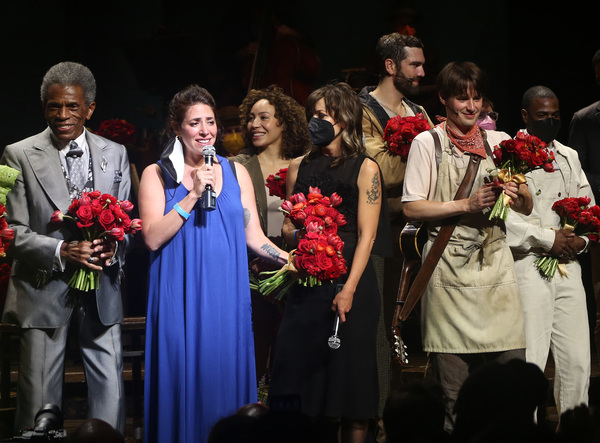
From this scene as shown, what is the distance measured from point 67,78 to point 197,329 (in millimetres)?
1391

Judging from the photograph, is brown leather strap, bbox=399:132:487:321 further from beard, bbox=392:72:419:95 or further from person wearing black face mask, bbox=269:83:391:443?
beard, bbox=392:72:419:95

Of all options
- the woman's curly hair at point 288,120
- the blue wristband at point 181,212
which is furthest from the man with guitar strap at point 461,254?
the woman's curly hair at point 288,120

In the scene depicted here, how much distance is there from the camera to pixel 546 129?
4609 millimetres

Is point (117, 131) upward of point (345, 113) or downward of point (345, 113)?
upward

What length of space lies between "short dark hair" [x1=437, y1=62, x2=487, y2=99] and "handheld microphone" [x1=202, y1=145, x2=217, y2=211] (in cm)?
119

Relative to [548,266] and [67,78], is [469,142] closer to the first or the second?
[548,266]

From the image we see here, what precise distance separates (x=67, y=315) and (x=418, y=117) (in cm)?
207

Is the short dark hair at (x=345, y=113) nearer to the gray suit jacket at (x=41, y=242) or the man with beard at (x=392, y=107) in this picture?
the man with beard at (x=392, y=107)

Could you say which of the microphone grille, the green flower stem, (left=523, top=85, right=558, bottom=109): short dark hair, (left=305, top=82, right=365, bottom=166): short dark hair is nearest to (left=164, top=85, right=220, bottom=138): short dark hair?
the microphone grille

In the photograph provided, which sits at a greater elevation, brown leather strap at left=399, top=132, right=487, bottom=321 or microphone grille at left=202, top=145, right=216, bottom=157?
microphone grille at left=202, top=145, right=216, bottom=157

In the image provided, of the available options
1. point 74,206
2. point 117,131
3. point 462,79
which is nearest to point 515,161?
point 462,79

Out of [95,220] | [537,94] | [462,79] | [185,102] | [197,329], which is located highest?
[537,94]

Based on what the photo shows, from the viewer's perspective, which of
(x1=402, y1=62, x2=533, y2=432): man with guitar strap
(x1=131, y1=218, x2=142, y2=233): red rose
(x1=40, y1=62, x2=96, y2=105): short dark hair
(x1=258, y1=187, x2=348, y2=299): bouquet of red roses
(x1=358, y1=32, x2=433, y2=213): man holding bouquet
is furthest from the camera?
(x1=358, y1=32, x2=433, y2=213): man holding bouquet

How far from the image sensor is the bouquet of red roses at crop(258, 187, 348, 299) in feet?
11.4
